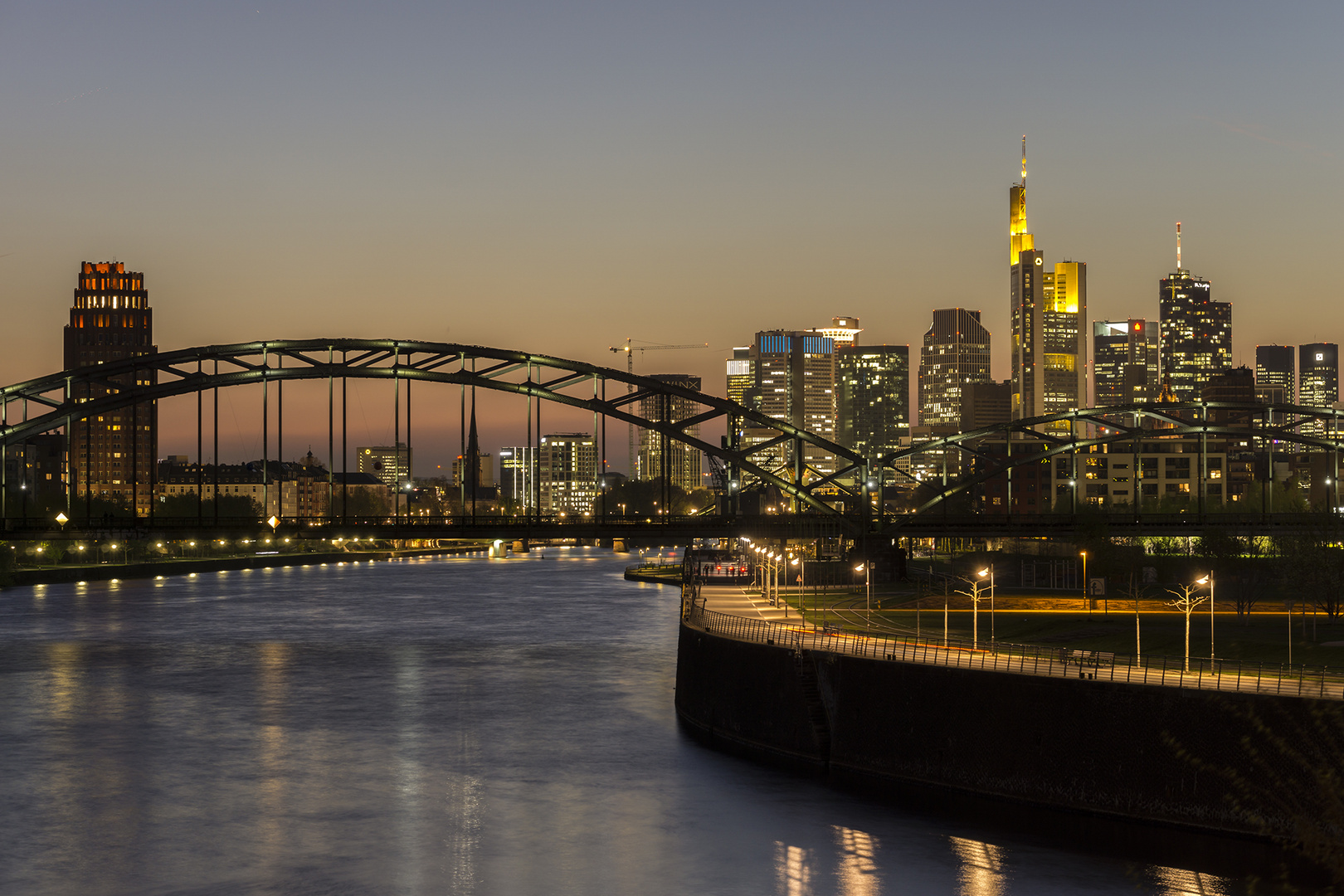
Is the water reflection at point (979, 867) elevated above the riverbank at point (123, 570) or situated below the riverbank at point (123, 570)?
above

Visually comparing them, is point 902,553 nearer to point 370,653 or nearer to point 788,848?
point 370,653

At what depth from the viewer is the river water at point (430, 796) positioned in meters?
34.4

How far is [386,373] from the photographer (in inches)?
3423

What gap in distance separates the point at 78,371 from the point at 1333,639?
6925 centimetres

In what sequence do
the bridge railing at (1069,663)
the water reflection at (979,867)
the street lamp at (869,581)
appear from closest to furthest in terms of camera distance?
1. the water reflection at (979,867)
2. the bridge railing at (1069,663)
3. the street lamp at (869,581)

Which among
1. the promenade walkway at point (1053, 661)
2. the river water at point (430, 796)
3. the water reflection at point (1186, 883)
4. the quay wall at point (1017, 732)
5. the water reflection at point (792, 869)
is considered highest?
the promenade walkway at point (1053, 661)

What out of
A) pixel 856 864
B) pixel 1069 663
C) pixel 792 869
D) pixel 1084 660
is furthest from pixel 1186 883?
pixel 792 869

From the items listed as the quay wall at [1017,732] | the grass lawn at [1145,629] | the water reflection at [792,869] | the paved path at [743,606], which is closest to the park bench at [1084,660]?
the quay wall at [1017,732]

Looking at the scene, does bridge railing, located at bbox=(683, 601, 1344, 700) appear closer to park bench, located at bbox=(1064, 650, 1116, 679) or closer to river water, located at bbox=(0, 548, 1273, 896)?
park bench, located at bbox=(1064, 650, 1116, 679)

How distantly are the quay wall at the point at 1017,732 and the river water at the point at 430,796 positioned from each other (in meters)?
1.57

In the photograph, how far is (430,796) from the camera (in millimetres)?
42906

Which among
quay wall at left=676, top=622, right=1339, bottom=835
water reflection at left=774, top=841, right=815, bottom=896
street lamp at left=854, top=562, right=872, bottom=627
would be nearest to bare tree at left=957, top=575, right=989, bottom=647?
quay wall at left=676, top=622, right=1339, bottom=835

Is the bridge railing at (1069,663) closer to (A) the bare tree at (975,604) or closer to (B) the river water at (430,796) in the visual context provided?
(A) the bare tree at (975,604)

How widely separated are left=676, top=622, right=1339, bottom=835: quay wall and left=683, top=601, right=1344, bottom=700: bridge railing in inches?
23.5
